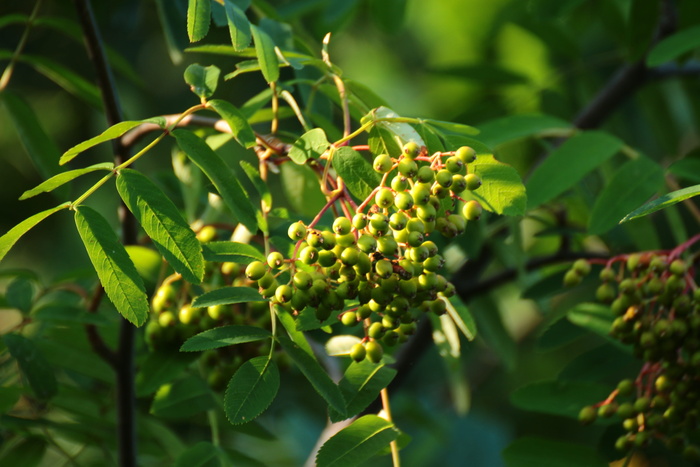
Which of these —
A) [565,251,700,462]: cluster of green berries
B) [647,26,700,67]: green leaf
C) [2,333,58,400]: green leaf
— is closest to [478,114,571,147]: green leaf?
[647,26,700,67]: green leaf

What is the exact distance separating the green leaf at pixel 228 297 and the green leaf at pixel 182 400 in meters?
0.37

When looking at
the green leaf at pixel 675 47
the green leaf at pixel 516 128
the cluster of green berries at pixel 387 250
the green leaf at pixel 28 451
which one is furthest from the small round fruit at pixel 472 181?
the green leaf at pixel 28 451

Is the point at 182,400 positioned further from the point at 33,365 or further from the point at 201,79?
the point at 201,79

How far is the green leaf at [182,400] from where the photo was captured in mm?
1228

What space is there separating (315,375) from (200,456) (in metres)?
0.32

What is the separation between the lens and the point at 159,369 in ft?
3.84

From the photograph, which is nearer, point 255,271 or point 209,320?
point 255,271

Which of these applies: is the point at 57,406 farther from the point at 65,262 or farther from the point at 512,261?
the point at 65,262

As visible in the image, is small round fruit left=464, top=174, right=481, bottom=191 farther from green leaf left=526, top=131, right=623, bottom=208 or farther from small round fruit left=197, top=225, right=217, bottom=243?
small round fruit left=197, top=225, right=217, bottom=243

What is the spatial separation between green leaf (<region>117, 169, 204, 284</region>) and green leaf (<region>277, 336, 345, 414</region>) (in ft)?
0.48

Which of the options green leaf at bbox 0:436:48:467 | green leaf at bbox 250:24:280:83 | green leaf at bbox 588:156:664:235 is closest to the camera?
green leaf at bbox 250:24:280:83

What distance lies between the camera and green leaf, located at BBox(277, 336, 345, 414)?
3.03 feet

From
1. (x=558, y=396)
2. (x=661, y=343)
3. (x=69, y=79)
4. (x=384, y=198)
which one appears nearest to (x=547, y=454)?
(x=558, y=396)

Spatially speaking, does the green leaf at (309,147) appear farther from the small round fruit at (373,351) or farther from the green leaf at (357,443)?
the green leaf at (357,443)
